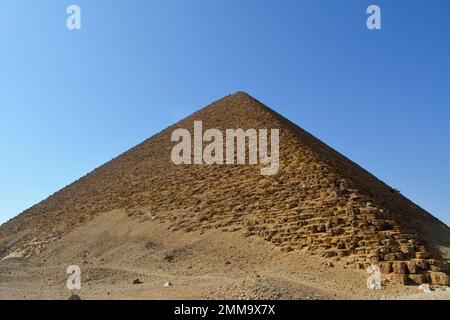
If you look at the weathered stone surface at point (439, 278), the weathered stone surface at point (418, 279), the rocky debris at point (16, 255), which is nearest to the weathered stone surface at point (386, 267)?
the weathered stone surface at point (418, 279)

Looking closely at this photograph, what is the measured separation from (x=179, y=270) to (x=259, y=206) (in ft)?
12.7

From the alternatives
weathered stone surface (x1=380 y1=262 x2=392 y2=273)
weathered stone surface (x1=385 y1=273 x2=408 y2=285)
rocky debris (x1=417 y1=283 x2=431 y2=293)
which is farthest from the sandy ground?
weathered stone surface (x1=380 y1=262 x2=392 y2=273)

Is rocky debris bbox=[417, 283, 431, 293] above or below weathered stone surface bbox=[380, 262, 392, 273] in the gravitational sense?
below

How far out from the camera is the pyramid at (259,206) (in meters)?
11.2

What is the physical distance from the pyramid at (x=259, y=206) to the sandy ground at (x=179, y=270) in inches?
23.0

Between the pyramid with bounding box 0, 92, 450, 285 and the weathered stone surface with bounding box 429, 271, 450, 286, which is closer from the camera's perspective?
the weathered stone surface with bounding box 429, 271, 450, 286

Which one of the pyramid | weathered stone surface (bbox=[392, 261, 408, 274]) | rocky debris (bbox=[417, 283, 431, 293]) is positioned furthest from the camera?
the pyramid

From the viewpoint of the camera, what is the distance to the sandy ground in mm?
8102

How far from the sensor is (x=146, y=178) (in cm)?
2122

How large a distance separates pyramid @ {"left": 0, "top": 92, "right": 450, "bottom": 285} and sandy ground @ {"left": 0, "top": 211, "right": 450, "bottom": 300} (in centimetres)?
58

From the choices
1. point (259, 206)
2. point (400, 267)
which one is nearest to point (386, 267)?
point (400, 267)

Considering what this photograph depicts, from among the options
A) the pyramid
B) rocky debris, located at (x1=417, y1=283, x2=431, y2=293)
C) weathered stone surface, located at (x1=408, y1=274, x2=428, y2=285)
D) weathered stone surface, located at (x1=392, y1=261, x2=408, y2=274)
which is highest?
the pyramid

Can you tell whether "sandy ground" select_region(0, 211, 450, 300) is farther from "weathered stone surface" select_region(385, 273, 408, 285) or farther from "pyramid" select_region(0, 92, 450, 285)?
"pyramid" select_region(0, 92, 450, 285)

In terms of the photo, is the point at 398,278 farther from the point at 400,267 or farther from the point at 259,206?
the point at 259,206
